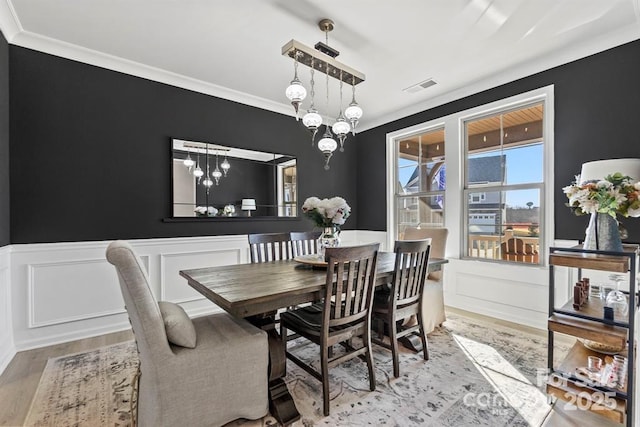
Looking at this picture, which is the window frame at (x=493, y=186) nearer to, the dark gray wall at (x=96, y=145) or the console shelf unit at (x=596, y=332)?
the console shelf unit at (x=596, y=332)

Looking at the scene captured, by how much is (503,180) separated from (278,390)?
3283 millimetres

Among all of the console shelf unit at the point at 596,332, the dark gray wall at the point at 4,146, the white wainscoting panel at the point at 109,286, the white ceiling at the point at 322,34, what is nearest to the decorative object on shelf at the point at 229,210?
the white wainscoting panel at the point at 109,286

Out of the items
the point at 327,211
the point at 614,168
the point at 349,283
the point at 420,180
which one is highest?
the point at 420,180

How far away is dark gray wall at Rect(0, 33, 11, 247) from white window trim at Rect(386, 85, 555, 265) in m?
4.35

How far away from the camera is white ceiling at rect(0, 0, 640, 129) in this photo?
86.8 inches

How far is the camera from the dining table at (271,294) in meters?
1.56

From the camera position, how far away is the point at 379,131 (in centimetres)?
481

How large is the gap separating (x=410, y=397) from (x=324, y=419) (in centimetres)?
60

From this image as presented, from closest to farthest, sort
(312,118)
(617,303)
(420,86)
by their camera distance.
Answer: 1. (617,303)
2. (312,118)
3. (420,86)

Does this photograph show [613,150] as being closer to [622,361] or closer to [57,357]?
[622,361]

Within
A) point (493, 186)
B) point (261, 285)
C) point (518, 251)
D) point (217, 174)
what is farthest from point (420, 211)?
point (261, 285)

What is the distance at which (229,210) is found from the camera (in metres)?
3.77

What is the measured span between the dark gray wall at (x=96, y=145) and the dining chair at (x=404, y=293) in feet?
7.79

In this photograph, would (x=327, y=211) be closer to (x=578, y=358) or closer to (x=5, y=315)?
(x=578, y=358)
